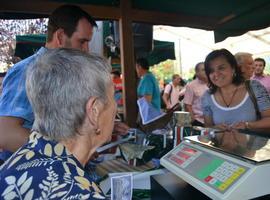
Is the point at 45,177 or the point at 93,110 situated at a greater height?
the point at 93,110

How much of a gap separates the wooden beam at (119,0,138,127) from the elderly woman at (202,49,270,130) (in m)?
0.59

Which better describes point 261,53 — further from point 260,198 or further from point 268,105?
point 260,198

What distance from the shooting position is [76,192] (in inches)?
20.1

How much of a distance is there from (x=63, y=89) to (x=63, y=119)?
7cm

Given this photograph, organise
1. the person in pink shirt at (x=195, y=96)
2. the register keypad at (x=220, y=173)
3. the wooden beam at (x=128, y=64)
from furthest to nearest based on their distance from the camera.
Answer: the person in pink shirt at (x=195, y=96), the wooden beam at (x=128, y=64), the register keypad at (x=220, y=173)

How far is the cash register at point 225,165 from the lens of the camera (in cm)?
72

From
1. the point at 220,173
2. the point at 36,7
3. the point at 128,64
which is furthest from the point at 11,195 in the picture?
the point at 128,64

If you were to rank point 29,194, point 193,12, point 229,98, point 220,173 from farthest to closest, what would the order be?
point 193,12 → point 229,98 → point 220,173 → point 29,194

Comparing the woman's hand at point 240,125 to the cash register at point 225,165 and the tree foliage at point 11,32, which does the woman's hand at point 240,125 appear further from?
the tree foliage at point 11,32

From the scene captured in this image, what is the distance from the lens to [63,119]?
0.62m

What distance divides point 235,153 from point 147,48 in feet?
7.59

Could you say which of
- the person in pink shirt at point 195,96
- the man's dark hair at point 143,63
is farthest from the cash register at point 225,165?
the man's dark hair at point 143,63

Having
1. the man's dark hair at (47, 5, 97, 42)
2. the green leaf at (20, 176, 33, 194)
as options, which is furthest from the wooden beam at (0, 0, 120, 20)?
the green leaf at (20, 176, 33, 194)

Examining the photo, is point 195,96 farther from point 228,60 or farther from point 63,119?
point 63,119
